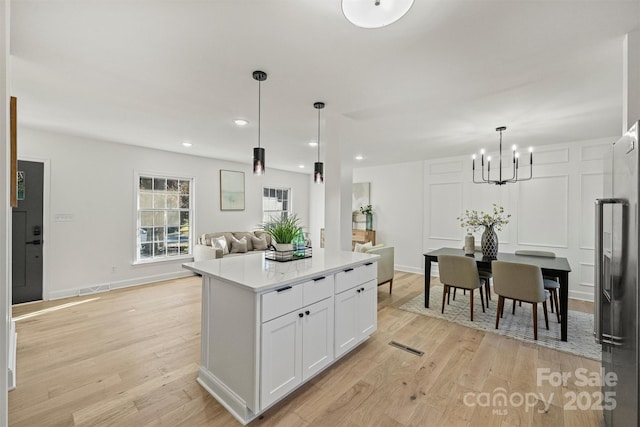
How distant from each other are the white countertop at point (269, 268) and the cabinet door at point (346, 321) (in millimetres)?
285

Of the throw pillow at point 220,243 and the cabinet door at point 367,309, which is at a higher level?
the throw pillow at point 220,243

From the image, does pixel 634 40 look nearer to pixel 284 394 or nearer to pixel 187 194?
pixel 284 394

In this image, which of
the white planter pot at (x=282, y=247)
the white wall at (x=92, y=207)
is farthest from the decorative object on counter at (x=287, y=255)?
the white wall at (x=92, y=207)

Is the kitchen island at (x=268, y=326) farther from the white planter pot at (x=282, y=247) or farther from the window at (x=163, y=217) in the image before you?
the window at (x=163, y=217)

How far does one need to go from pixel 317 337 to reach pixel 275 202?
5.75 metres

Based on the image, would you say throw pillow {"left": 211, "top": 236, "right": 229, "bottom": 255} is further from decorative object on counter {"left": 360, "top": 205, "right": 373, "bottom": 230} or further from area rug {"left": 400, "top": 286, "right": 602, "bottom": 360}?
area rug {"left": 400, "top": 286, "right": 602, "bottom": 360}

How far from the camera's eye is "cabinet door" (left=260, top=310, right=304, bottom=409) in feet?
5.93

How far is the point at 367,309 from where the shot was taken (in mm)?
2844

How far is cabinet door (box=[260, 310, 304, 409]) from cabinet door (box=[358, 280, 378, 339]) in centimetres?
86

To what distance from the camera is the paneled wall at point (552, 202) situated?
14.4ft

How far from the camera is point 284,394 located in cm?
195

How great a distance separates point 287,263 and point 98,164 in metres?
4.14

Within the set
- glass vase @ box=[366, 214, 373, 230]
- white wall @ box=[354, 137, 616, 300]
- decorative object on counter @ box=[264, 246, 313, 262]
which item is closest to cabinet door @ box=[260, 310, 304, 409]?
decorative object on counter @ box=[264, 246, 313, 262]

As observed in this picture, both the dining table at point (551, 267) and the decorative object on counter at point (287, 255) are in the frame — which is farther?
the dining table at point (551, 267)
